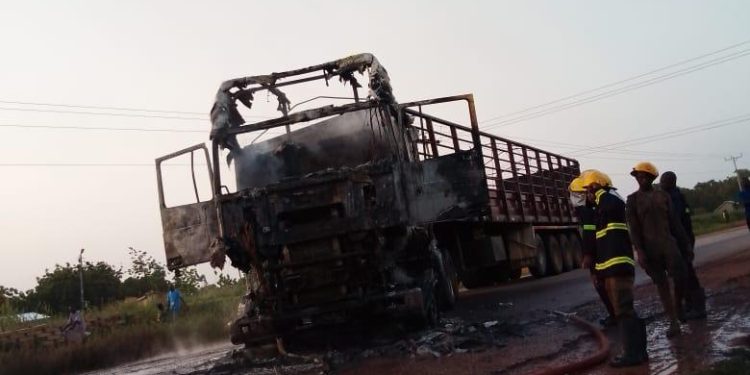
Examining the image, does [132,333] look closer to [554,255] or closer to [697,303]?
[554,255]

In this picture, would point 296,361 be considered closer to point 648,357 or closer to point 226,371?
point 226,371

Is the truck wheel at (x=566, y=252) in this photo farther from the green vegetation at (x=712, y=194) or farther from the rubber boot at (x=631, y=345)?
the green vegetation at (x=712, y=194)

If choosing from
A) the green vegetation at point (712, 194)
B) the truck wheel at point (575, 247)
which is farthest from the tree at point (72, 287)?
the green vegetation at point (712, 194)

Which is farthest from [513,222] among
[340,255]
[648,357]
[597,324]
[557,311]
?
[648,357]

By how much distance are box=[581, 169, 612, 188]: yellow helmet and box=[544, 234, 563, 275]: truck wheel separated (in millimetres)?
10637

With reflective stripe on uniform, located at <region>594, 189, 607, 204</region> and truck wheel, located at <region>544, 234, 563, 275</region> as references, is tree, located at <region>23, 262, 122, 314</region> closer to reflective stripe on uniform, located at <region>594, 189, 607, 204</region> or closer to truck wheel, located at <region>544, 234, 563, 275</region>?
truck wheel, located at <region>544, 234, 563, 275</region>

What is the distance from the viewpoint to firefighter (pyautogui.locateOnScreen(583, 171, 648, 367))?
16.0ft

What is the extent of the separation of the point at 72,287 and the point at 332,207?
3460 centimetres

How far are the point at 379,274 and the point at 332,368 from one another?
3.73ft

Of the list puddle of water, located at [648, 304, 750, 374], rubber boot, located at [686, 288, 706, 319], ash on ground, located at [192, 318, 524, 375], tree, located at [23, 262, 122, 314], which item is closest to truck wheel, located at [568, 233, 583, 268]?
ash on ground, located at [192, 318, 524, 375]

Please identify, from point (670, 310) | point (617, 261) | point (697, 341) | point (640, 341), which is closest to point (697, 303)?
point (670, 310)

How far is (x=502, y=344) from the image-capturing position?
6.39 meters

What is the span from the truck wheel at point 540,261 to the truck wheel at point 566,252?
146 centimetres

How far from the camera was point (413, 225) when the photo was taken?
727 centimetres
